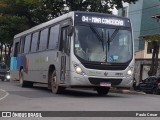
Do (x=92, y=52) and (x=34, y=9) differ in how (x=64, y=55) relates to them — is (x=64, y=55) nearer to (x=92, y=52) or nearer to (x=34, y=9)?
(x=92, y=52)

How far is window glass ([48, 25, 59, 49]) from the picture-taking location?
19917 millimetres

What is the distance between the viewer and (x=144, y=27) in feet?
162

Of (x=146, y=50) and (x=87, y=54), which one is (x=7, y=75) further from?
(x=87, y=54)

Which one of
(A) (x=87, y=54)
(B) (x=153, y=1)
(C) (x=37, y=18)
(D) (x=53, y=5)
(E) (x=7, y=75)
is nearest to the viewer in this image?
(A) (x=87, y=54)

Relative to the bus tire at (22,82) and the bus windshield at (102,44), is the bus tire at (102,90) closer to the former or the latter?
the bus windshield at (102,44)

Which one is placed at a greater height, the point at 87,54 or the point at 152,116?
the point at 87,54

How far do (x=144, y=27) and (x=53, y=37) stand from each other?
30.3 meters

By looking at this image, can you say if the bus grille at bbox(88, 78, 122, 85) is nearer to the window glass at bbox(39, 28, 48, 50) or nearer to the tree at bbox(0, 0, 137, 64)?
the window glass at bbox(39, 28, 48, 50)

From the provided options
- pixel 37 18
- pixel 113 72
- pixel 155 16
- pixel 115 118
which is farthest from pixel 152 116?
pixel 155 16

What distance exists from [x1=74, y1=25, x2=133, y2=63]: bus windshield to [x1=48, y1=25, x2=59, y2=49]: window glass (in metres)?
2.02

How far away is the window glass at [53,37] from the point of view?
1992 cm

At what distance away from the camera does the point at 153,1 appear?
48219 mm

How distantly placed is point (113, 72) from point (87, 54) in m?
1.30

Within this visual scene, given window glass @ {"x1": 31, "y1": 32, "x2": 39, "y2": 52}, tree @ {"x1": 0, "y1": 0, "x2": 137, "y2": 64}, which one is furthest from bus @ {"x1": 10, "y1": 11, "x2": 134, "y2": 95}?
tree @ {"x1": 0, "y1": 0, "x2": 137, "y2": 64}
